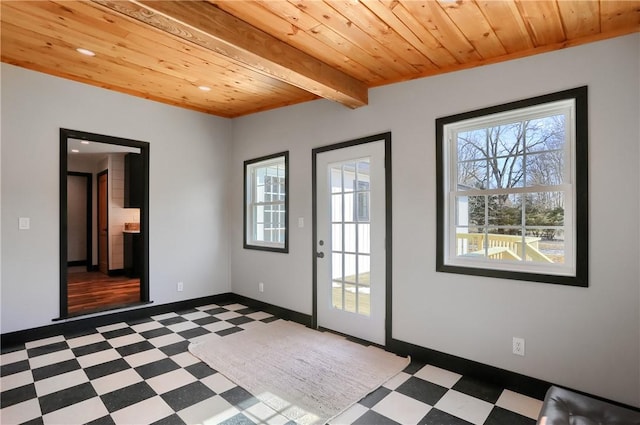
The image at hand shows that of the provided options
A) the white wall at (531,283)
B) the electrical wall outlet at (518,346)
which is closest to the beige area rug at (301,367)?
the white wall at (531,283)

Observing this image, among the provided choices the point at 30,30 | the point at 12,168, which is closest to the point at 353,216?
the point at 30,30

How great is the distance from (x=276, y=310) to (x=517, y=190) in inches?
120

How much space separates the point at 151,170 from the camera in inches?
167

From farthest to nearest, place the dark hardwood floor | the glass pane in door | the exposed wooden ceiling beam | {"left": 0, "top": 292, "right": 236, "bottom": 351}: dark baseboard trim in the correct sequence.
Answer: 1. the dark hardwood floor
2. the glass pane in door
3. {"left": 0, "top": 292, "right": 236, "bottom": 351}: dark baseboard trim
4. the exposed wooden ceiling beam

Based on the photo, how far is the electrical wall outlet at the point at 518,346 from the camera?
2.51 m

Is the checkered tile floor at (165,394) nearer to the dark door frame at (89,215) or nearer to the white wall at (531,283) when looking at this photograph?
the white wall at (531,283)

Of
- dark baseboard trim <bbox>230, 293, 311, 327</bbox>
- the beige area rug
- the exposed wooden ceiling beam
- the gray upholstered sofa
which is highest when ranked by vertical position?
the exposed wooden ceiling beam

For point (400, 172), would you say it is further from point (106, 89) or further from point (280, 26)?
point (106, 89)

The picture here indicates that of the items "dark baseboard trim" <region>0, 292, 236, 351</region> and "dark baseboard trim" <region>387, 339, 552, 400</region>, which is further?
"dark baseboard trim" <region>0, 292, 236, 351</region>

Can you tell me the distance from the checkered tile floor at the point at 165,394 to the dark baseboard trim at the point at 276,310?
4.15 feet

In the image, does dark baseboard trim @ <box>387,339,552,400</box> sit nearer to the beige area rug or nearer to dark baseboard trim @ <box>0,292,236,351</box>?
the beige area rug

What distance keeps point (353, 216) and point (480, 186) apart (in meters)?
1.27

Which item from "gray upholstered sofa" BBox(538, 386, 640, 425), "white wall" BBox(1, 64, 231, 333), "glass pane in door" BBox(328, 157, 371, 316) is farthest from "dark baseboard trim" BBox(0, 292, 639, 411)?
"gray upholstered sofa" BBox(538, 386, 640, 425)

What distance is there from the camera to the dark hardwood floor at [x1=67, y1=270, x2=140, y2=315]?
4.27 meters
